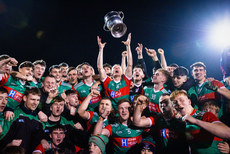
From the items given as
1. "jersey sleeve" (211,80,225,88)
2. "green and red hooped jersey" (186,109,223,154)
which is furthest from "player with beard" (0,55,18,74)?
"jersey sleeve" (211,80,225,88)

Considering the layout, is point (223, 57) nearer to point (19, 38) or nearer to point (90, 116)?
point (90, 116)

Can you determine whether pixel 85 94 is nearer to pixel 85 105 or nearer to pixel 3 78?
pixel 85 105

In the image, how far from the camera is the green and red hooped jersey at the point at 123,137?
10.4 ft

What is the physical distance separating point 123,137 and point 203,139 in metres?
1.37

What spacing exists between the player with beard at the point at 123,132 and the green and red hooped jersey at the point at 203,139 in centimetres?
96

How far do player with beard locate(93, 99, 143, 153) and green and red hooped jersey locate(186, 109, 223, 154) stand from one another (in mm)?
955

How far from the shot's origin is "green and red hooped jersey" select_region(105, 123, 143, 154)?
316 centimetres

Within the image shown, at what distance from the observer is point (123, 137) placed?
3.22m

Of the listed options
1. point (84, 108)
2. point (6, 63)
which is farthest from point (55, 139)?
point (6, 63)

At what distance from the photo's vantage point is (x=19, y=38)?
1099cm

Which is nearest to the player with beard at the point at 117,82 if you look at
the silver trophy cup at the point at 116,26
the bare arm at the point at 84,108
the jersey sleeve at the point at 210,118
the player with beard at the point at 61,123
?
the silver trophy cup at the point at 116,26

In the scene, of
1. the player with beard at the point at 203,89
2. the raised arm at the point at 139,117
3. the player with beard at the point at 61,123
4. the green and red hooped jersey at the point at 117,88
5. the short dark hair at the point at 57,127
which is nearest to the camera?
the raised arm at the point at 139,117

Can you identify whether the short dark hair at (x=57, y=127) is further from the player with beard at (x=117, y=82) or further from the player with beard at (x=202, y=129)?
the player with beard at (x=202, y=129)

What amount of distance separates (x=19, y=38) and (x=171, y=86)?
1040 centimetres
